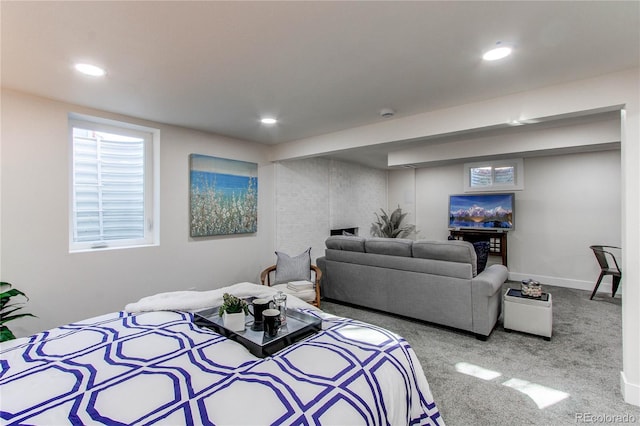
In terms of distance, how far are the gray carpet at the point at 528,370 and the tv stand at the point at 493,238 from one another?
1.64 meters

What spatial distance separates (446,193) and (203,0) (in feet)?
18.8

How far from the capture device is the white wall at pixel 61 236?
94.1 inches

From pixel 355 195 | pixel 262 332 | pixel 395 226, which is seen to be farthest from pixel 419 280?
pixel 395 226

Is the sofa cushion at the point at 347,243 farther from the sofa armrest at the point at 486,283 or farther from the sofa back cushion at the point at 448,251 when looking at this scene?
the sofa armrest at the point at 486,283

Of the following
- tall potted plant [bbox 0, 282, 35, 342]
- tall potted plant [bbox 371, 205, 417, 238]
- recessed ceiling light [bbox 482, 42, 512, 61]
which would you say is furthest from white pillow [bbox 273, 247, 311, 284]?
tall potted plant [bbox 371, 205, 417, 238]

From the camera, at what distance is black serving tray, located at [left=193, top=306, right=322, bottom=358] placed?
1439 millimetres

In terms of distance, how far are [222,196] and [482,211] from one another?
4.57 metres

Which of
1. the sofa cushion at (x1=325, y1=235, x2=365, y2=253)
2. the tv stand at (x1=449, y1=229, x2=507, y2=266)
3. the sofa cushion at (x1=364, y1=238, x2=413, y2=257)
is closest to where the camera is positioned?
the sofa cushion at (x1=364, y1=238, x2=413, y2=257)

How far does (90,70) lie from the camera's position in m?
2.02

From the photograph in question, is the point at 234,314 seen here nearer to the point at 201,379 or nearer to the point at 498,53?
the point at 201,379

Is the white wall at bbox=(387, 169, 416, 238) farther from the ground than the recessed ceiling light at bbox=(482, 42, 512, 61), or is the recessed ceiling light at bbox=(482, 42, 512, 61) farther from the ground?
the recessed ceiling light at bbox=(482, 42, 512, 61)

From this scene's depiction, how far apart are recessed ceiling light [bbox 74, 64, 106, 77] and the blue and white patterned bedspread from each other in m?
1.64

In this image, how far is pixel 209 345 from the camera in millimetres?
1449

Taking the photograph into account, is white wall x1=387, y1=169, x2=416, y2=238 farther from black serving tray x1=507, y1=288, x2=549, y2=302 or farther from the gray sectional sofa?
black serving tray x1=507, y1=288, x2=549, y2=302
